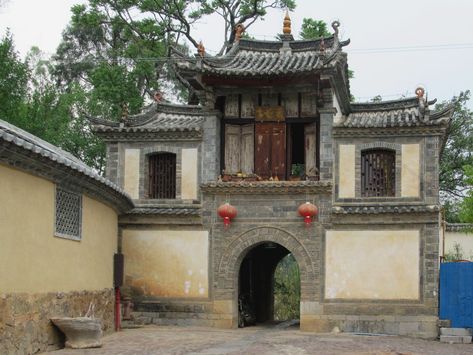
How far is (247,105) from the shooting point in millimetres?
20031

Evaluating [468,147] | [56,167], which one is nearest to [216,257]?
[56,167]

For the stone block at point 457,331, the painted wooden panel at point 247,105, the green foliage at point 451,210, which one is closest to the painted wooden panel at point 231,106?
the painted wooden panel at point 247,105

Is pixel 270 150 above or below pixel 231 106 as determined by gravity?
below

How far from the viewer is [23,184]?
12.8m

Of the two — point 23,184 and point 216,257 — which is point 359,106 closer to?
point 216,257

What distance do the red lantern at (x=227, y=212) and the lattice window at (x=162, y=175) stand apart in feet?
4.79

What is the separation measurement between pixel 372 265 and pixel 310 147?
328cm

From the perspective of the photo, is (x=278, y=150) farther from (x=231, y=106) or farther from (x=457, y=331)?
(x=457, y=331)

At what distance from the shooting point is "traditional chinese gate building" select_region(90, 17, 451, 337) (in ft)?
61.1

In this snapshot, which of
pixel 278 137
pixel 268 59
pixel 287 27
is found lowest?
pixel 278 137

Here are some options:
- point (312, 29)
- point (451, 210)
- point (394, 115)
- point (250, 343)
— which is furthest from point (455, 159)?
point (250, 343)

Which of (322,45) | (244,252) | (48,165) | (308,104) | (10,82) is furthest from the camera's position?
(10,82)

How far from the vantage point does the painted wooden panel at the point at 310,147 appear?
64.6ft

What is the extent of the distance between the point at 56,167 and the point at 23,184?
0.85 m
